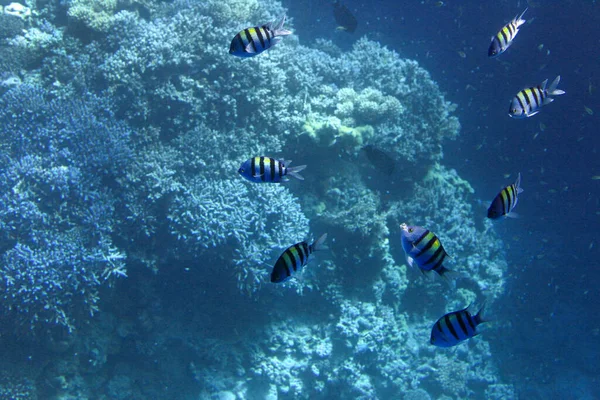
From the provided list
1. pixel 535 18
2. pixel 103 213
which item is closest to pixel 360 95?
pixel 103 213

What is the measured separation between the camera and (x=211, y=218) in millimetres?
6316

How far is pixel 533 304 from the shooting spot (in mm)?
11930

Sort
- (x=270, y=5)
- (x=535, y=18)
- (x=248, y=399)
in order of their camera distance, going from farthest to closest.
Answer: (x=535, y=18)
(x=270, y=5)
(x=248, y=399)

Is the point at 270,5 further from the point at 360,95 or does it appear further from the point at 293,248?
the point at 293,248

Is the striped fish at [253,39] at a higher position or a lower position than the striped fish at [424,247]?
higher

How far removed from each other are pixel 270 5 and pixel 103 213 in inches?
289

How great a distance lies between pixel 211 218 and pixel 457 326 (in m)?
4.50

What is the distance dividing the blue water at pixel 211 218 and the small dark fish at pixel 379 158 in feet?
1.21

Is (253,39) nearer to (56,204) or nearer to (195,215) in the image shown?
(195,215)

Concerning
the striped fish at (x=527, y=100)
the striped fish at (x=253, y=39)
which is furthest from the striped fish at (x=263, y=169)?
the striped fish at (x=527, y=100)

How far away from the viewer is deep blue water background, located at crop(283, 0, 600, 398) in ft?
38.1

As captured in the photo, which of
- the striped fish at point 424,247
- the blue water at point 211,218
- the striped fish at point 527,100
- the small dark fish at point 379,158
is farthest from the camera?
the small dark fish at point 379,158

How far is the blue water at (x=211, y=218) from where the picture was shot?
6.21 meters

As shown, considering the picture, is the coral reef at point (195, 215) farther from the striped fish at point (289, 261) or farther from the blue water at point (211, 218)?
the striped fish at point (289, 261)
